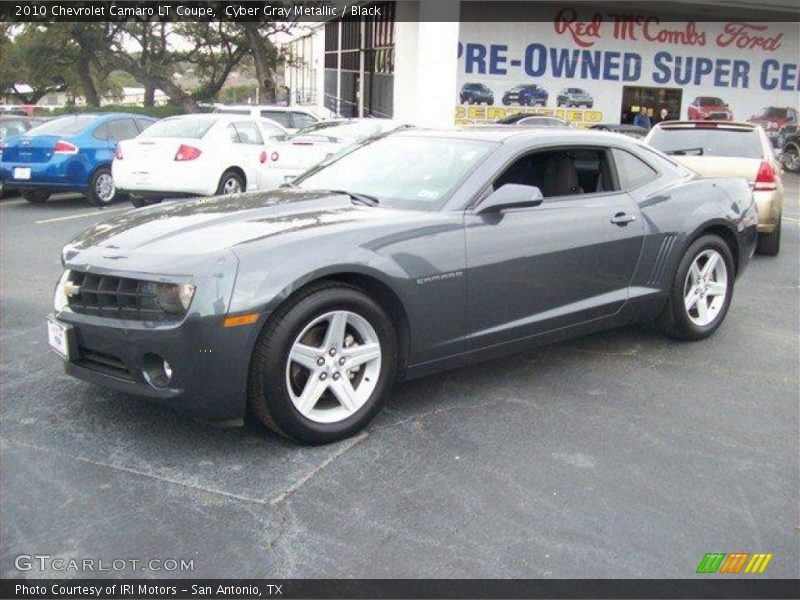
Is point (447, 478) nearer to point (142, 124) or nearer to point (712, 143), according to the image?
point (712, 143)

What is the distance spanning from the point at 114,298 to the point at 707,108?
32.2 meters

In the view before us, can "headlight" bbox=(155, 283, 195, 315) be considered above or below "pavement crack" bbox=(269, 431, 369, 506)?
above

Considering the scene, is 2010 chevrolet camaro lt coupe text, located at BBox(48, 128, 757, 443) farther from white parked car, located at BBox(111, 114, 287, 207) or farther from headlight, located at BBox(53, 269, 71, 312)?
white parked car, located at BBox(111, 114, 287, 207)

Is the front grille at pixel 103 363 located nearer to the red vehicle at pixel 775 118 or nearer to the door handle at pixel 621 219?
the door handle at pixel 621 219

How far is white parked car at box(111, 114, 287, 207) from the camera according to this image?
11.6 metres

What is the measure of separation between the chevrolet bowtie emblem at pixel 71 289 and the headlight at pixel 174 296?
503mm

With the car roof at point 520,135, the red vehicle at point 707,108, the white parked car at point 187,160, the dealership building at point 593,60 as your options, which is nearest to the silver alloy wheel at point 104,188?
the white parked car at point 187,160

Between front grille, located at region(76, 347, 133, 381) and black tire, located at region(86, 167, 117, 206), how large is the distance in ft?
32.8

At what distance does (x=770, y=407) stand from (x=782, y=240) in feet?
23.2

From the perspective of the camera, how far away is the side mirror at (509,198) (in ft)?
14.0

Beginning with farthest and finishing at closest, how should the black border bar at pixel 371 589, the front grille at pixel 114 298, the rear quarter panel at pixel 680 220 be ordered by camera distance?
the rear quarter panel at pixel 680 220 → the front grille at pixel 114 298 → the black border bar at pixel 371 589


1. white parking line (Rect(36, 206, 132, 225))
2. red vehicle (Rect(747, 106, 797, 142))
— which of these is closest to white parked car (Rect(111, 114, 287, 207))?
white parking line (Rect(36, 206, 132, 225))

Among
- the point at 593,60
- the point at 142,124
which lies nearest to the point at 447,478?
the point at 142,124

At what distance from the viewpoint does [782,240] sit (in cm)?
1074
